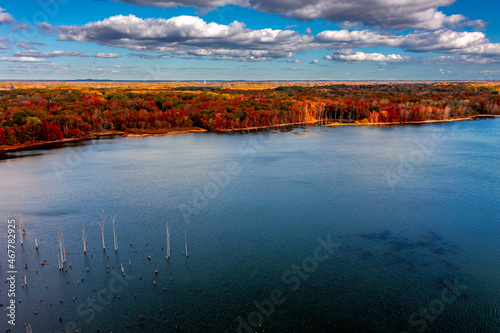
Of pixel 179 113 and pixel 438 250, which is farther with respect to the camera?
pixel 179 113

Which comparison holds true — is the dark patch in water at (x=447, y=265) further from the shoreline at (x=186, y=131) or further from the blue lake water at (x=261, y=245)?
the shoreline at (x=186, y=131)

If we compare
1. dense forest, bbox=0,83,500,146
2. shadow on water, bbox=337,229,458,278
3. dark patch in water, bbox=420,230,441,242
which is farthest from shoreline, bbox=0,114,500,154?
dark patch in water, bbox=420,230,441,242

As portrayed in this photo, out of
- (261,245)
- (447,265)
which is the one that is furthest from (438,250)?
(261,245)

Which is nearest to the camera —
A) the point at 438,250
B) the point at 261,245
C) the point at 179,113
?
the point at 438,250

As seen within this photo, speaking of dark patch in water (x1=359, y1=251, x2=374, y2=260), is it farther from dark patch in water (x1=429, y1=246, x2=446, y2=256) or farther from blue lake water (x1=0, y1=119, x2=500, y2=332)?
dark patch in water (x1=429, y1=246, x2=446, y2=256)

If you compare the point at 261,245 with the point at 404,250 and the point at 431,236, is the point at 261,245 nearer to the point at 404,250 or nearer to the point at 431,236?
the point at 404,250

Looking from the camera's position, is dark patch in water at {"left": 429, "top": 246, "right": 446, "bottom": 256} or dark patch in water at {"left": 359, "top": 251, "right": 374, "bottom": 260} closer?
dark patch in water at {"left": 359, "top": 251, "right": 374, "bottom": 260}

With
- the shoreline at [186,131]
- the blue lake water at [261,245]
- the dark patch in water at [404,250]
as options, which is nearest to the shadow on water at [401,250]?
the dark patch in water at [404,250]

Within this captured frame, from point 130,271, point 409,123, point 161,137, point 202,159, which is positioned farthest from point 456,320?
point 409,123

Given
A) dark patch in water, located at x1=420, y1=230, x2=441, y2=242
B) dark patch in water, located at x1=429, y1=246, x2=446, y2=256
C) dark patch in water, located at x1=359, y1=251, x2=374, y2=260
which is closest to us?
dark patch in water, located at x1=359, y1=251, x2=374, y2=260
